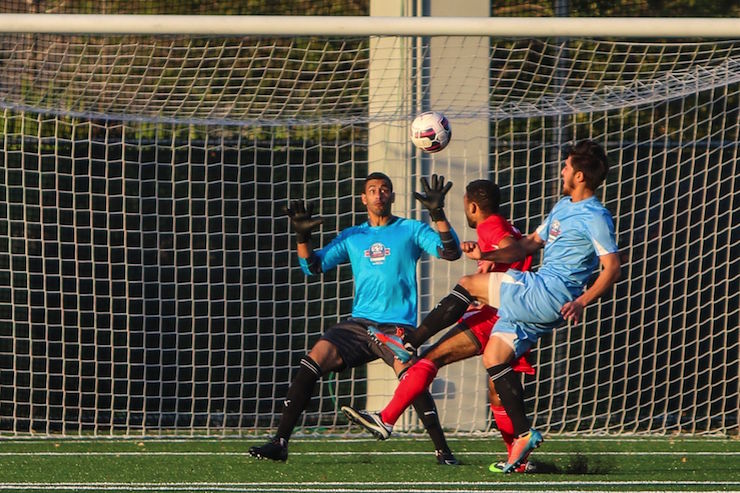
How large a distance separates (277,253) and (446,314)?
3121mm

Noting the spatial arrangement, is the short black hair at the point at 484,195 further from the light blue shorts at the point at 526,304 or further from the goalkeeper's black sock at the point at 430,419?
the goalkeeper's black sock at the point at 430,419

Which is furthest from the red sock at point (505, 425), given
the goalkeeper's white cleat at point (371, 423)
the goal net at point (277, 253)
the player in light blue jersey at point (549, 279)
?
the goal net at point (277, 253)

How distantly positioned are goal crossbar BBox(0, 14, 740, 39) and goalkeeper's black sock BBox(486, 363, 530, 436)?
1943 mm

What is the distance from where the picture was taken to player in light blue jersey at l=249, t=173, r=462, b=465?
6.34 m

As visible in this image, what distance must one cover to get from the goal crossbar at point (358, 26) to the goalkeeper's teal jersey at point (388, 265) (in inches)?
42.7

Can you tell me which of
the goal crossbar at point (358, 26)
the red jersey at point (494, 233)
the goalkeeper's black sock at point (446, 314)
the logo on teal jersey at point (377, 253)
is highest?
the goal crossbar at point (358, 26)

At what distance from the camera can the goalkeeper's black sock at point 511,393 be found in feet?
19.0

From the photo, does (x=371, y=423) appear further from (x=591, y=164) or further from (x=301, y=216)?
(x=591, y=164)

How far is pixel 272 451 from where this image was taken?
20.1ft

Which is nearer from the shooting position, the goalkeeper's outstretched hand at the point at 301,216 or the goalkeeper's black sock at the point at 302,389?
the goalkeeper's black sock at the point at 302,389

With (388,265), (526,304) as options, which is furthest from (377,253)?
(526,304)

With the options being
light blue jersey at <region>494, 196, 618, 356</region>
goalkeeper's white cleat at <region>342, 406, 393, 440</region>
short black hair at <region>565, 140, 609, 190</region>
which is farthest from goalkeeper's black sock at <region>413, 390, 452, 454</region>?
short black hair at <region>565, 140, 609, 190</region>

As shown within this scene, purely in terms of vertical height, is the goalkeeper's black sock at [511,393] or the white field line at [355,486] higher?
the goalkeeper's black sock at [511,393]

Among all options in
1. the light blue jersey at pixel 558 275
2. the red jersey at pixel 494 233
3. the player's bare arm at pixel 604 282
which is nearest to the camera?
the player's bare arm at pixel 604 282
